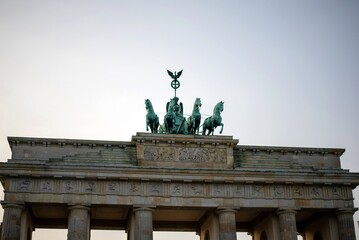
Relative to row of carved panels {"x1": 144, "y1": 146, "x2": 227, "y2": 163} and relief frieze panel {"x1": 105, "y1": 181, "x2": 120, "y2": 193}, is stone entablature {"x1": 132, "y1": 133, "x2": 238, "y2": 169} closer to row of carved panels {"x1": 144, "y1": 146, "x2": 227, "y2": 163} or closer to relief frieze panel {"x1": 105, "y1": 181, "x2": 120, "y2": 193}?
row of carved panels {"x1": 144, "y1": 146, "x2": 227, "y2": 163}

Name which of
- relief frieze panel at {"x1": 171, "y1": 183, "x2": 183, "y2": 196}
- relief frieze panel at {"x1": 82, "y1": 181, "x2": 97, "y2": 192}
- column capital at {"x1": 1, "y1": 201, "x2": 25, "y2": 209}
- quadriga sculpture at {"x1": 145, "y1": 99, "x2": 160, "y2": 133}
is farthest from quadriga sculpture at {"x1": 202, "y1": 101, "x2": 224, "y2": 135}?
column capital at {"x1": 1, "y1": 201, "x2": 25, "y2": 209}

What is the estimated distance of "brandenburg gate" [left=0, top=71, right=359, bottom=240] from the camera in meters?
34.1

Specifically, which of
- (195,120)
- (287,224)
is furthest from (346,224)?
(195,120)

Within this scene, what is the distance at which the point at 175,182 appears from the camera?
116 ft

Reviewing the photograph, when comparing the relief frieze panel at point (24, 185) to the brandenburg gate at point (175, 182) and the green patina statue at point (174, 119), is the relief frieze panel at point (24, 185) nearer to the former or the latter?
the brandenburg gate at point (175, 182)

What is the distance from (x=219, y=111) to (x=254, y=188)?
5559 millimetres

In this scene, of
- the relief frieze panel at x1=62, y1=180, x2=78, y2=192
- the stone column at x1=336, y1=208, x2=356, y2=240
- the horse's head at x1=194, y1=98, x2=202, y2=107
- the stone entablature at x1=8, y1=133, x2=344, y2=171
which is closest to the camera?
the relief frieze panel at x1=62, y1=180, x2=78, y2=192

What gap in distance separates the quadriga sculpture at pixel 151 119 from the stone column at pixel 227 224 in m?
6.69

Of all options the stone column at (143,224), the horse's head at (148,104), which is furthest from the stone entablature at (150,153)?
the stone column at (143,224)

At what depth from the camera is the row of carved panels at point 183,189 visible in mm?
34281

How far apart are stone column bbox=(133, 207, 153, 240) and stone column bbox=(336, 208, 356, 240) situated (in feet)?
38.3

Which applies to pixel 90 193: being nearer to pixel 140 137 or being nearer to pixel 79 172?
pixel 79 172

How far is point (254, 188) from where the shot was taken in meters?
36.3

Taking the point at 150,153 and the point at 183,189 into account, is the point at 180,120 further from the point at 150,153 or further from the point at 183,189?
the point at 183,189
